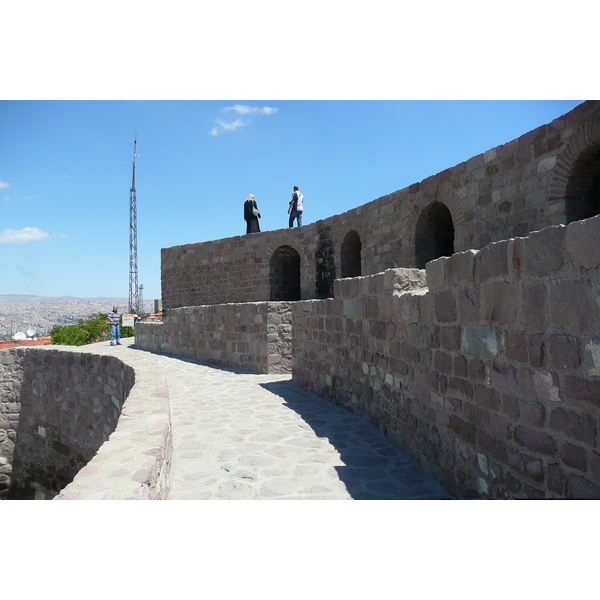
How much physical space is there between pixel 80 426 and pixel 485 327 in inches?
361

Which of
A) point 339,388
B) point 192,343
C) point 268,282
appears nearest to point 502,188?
point 339,388

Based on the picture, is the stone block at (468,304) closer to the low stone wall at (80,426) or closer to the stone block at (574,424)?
the stone block at (574,424)

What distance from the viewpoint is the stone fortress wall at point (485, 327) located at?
204 cm

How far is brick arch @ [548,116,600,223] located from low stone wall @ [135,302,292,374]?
496cm

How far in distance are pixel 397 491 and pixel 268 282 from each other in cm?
1258

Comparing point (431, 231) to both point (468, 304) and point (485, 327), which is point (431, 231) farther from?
point (485, 327)

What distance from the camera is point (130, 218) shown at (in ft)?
120

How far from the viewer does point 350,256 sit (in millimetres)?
12539

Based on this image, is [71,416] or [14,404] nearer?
[71,416]

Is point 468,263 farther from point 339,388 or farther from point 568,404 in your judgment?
point 339,388

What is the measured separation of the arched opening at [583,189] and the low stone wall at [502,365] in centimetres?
324

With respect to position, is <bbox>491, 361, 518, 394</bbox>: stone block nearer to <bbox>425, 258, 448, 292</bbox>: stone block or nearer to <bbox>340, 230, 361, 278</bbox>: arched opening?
<bbox>425, 258, 448, 292</bbox>: stone block

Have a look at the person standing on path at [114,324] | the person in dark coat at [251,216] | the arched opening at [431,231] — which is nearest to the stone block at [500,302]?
the arched opening at [431,231]

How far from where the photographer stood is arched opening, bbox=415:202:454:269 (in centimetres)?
917
